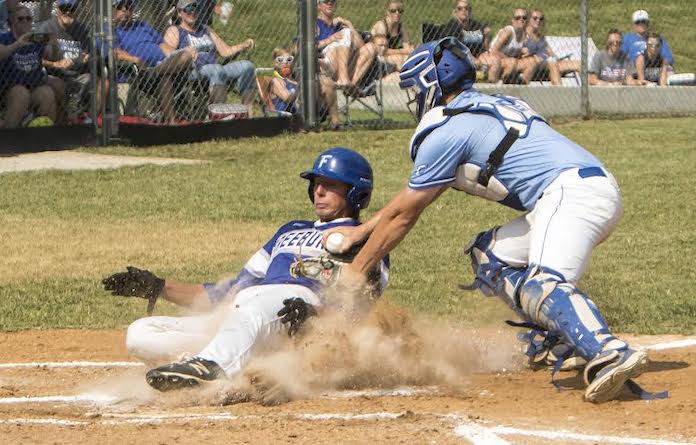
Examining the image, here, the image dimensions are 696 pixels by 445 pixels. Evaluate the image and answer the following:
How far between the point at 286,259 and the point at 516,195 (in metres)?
1.17

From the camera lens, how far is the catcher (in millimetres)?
5367

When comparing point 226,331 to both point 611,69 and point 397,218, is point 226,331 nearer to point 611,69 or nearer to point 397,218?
point 397,218

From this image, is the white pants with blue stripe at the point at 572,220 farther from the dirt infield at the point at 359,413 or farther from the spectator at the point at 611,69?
the spectator at the point at 611,69

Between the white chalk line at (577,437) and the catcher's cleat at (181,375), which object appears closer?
the white chalk line at (577,437)

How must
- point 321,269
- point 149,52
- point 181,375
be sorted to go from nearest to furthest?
point 181,375
point 321,269
point 149,52

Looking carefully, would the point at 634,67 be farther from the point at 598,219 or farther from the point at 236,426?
the point at 236,426

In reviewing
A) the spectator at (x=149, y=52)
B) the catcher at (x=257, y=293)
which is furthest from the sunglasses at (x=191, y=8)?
the catcher at (x=257, y=293)

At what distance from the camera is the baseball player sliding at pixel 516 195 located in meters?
5.43

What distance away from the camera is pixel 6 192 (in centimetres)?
1247

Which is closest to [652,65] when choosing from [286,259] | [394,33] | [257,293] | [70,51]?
[394,33]

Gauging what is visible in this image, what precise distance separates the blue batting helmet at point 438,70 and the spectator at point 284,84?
379 inches

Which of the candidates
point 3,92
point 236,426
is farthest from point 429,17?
point 236,426

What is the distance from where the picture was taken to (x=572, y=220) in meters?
5.57

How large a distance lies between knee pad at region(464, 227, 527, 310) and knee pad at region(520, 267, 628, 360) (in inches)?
12.4
